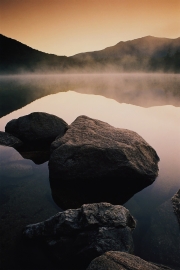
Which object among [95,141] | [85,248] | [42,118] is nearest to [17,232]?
[85,248]

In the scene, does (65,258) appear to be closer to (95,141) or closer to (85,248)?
(85,248)

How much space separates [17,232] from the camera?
18.2 ft

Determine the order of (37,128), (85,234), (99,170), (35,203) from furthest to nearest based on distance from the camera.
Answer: (37,128) < (99,170) < (35,203) < (85,234)

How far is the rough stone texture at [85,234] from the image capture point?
450 centimetres

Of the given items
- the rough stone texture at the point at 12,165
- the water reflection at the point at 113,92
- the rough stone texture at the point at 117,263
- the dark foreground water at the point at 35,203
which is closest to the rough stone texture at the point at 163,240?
the dark foreground water at the point at 35,203

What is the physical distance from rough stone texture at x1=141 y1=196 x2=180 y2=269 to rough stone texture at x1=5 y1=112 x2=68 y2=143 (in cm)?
743

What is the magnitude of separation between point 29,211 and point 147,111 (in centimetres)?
1984

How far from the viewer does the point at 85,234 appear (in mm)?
4637

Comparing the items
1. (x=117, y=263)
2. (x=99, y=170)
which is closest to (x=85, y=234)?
(x=117, y=263)

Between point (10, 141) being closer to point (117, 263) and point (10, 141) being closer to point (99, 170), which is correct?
point (99, 170)

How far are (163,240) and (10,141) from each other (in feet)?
31.1

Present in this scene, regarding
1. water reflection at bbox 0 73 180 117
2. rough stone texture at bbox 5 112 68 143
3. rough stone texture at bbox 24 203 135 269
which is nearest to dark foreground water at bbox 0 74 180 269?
rough stone texture at bbox 24 203 135 269

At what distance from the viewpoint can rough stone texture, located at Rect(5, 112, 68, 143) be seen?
40.6 ft

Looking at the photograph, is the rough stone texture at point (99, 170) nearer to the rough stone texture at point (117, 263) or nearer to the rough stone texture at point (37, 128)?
the rough stone texture at point (117, 263)
